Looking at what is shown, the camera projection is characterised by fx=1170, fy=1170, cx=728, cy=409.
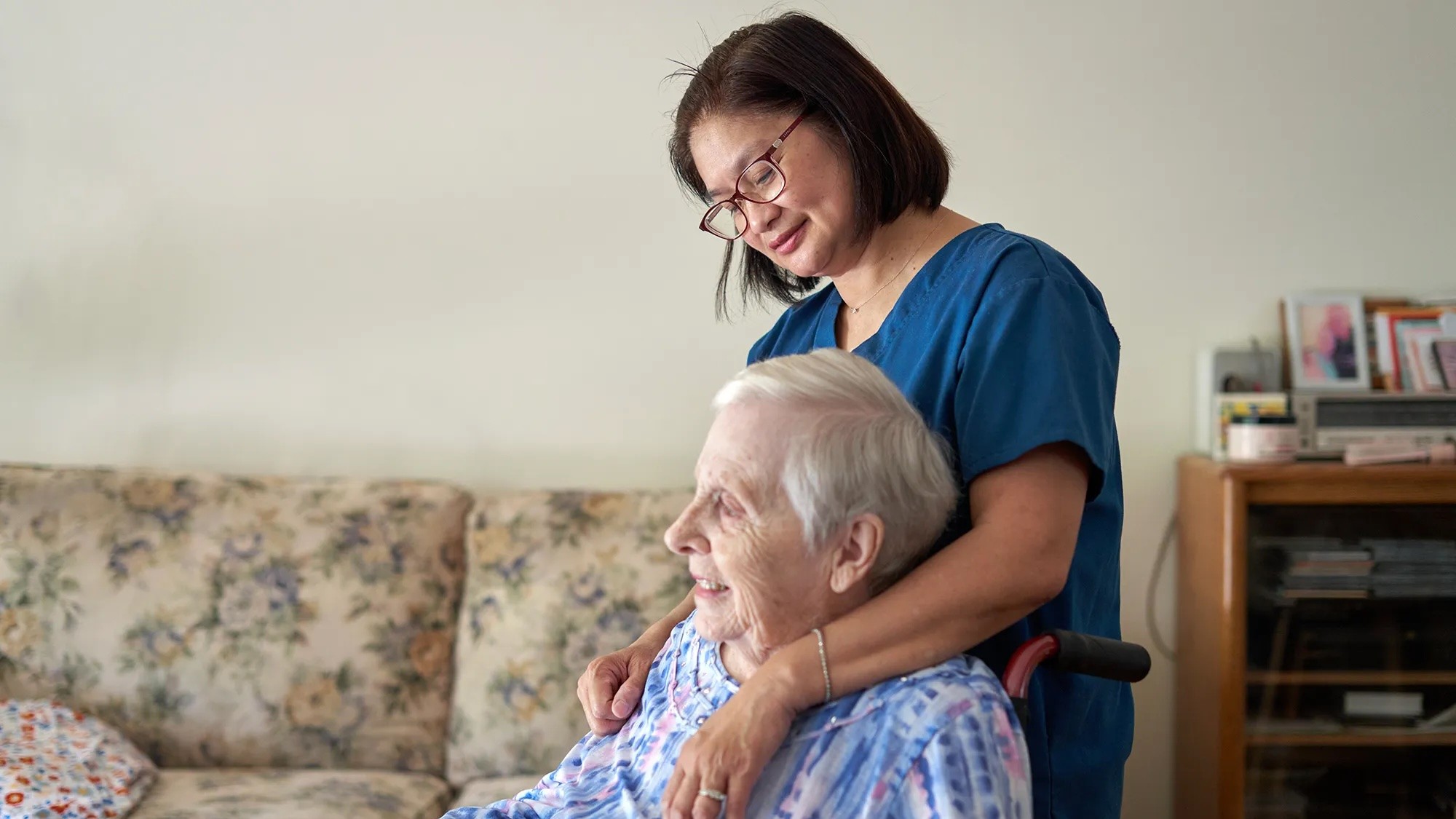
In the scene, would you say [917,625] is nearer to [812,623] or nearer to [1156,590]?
[812,623]

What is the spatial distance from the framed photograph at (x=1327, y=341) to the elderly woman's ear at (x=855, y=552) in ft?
6.47

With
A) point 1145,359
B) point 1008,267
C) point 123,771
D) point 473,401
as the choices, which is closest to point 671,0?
point 473,401

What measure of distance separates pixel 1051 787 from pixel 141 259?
2522 millimetres

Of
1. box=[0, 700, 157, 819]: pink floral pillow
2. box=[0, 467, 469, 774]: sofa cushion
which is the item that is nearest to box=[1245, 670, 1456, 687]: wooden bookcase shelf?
box=[0, 467, 469, 774]: sofa cushion

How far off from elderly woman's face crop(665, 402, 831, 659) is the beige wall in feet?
5.42

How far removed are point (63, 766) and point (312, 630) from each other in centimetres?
49

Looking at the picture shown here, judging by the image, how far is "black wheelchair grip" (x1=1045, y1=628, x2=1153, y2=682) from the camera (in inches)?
43.4

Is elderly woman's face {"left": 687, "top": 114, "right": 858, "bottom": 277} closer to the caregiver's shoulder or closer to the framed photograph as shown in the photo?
the caregiver's shoulder

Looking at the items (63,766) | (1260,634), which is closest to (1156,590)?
(1260,634)

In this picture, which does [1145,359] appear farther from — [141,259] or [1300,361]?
[141,259]

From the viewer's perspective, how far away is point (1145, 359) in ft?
9.16

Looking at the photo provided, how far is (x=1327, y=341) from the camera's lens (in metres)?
2.72

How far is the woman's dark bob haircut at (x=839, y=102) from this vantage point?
1309 mm

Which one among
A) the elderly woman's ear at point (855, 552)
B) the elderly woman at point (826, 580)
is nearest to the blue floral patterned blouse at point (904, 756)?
the elderly woman at point (826, 580)
